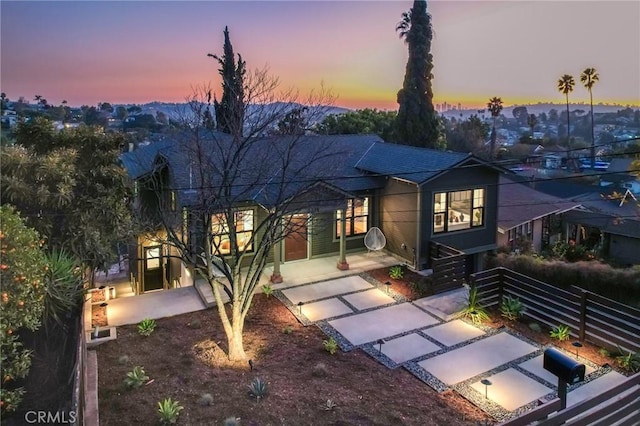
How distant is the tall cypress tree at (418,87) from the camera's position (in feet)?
94.2

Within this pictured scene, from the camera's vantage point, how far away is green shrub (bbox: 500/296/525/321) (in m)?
10.9

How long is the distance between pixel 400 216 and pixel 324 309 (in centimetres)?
534

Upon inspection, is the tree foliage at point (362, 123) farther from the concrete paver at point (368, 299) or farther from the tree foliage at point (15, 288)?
the tree foliage at point (15, 288)

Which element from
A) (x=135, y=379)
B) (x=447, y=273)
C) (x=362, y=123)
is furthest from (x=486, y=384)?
(x=362, y=123)

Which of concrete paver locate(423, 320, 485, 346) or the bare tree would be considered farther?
concrete paver locate(423, 320, 485, 346)

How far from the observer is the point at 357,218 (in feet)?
52.7

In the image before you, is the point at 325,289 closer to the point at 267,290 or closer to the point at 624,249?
the point at 267,290

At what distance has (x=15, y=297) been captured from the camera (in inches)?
180

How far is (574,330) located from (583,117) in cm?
4308

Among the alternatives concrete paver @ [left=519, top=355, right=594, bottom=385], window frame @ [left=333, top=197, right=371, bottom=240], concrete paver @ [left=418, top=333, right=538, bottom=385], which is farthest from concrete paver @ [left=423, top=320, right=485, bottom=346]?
window frame @ [left=333, top=197, right=371, bottom=240]

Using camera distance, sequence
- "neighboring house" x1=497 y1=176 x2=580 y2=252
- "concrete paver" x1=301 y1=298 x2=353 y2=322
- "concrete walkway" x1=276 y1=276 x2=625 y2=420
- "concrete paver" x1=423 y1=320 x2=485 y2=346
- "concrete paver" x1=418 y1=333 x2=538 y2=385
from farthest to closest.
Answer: "neighboring house" x1=497 y1=176 x2=580 y2=252 < "concrete paver" x1=301 y1=298 x2=353 y2=322 < "concrete paver" x1=423 y1=320 x2=485 y2=346 < "concrete paver" x1=418 y1=333 x2=538 y2=385 < "concrete walkway" x1=276 y1=276 x2=625 y2=420

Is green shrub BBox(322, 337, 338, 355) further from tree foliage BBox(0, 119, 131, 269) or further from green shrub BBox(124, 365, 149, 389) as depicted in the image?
tree foliage BBox(0, 119, 131, 269)

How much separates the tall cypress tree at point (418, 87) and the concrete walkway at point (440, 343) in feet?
58.7

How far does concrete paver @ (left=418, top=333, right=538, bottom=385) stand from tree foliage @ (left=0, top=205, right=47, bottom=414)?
6790mm
